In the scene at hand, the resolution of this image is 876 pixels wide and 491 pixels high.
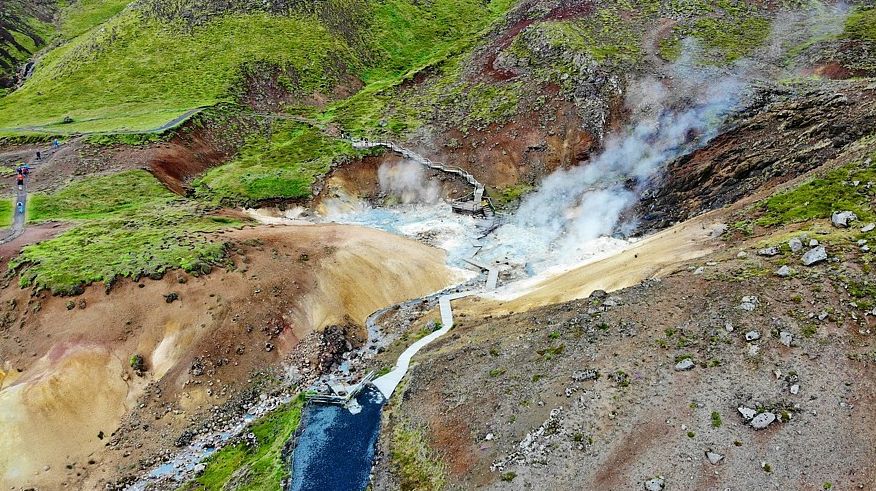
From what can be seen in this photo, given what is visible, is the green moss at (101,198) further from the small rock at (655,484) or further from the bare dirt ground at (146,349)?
the small rock at (655,484)

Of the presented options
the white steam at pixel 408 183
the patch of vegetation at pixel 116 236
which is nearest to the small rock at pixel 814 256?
the white steam at pixel 408 183

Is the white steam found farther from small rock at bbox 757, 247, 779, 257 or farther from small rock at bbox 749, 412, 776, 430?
small rock at bbox 749, 412, 776, 430

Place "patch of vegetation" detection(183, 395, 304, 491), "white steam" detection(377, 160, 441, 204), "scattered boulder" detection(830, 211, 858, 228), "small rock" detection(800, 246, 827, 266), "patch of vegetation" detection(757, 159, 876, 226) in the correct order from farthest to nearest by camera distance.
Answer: "white steam" detection(377, 160, 441, 204)
"patch of vegetation" detection(757, 159, 876, 226)
"scattered boulder" detection(830, 211, 858, 228)
"small rock" detection(800, 246, 827, 266)
"patch of vegetation" detection(183, 395, 304, 491)

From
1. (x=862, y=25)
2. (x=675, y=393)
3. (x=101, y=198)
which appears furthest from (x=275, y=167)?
(x=862, y=25)

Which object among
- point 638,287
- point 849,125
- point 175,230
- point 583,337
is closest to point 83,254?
point 175,230

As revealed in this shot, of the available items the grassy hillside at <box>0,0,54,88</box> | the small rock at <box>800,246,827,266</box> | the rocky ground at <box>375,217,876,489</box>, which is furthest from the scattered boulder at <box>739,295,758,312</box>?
the grassy hillside at <box>0,0,54,88</box>
